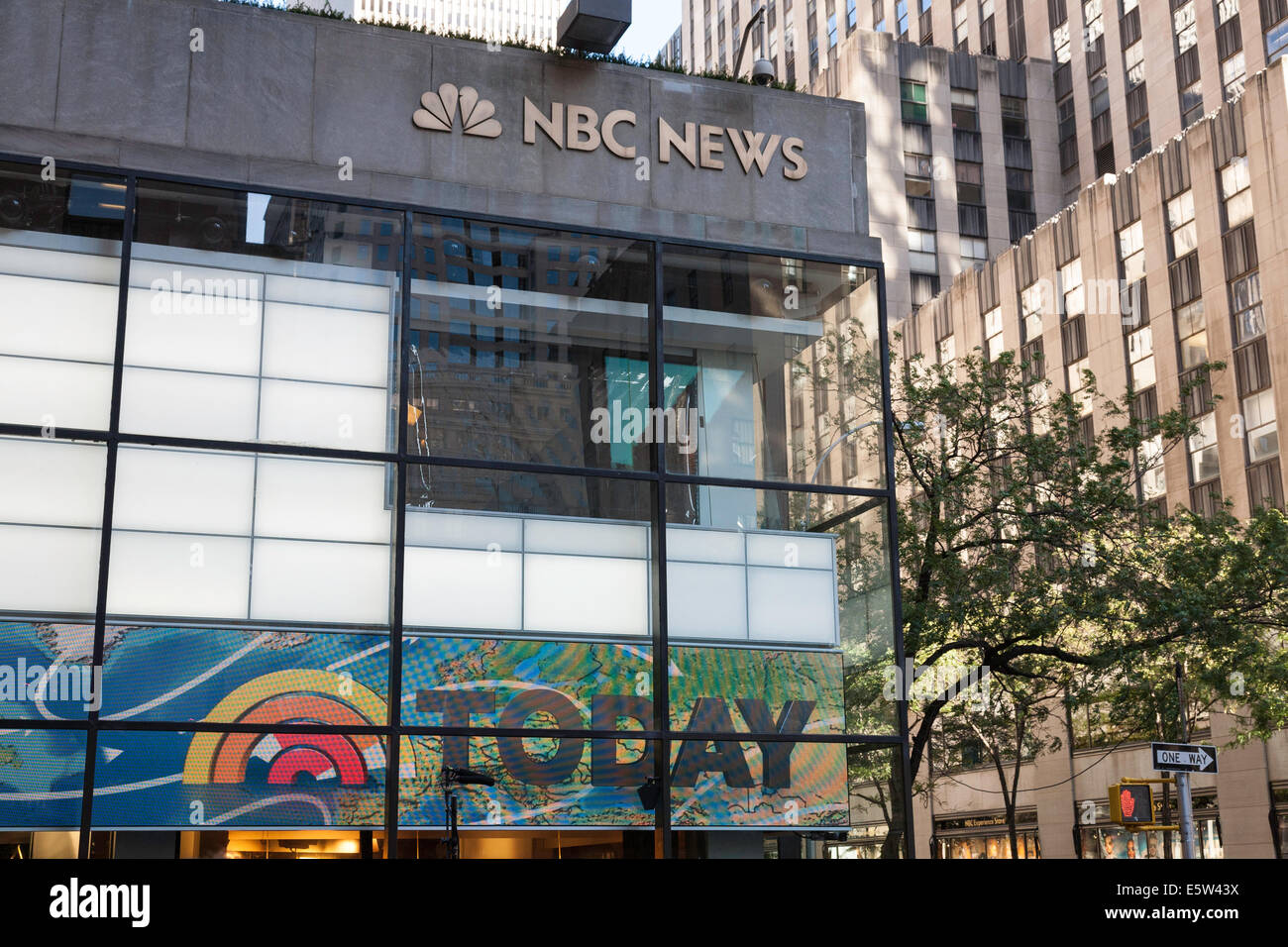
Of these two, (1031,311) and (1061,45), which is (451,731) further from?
(1061,45)

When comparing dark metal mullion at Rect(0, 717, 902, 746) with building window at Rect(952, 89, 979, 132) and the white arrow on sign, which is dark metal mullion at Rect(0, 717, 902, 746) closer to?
the white arrow on sign

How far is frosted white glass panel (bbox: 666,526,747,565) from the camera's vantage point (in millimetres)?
14375

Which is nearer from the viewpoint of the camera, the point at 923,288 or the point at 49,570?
the point at 49,570

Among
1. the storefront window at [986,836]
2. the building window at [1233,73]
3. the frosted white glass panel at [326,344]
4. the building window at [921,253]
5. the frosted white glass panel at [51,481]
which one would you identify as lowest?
the storefront window at [986,836]

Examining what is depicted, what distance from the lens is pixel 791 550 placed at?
48.7 ft

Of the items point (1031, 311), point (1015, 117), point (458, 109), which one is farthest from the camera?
point (1015, 117)

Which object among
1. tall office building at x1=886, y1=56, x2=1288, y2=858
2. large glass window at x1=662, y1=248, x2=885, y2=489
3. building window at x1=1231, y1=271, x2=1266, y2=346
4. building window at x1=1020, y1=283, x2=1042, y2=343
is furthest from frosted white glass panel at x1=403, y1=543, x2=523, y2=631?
building window at x1=1020, y1=283, x2=1042, y2=343

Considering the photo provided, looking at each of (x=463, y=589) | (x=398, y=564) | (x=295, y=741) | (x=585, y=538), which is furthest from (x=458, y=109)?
(x=295, y=741)

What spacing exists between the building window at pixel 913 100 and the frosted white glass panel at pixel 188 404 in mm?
62694

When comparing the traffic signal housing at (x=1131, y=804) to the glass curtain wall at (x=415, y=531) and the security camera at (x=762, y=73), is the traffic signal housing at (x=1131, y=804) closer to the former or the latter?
the glass curtain wall at (x=415, y=531)

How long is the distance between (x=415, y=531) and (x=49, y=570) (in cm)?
332

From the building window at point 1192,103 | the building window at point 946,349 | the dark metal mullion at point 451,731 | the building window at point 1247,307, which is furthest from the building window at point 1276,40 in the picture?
the dark metal mullion at point 451,731

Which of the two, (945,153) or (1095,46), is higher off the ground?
(1095,46)

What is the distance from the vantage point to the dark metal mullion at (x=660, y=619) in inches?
537
